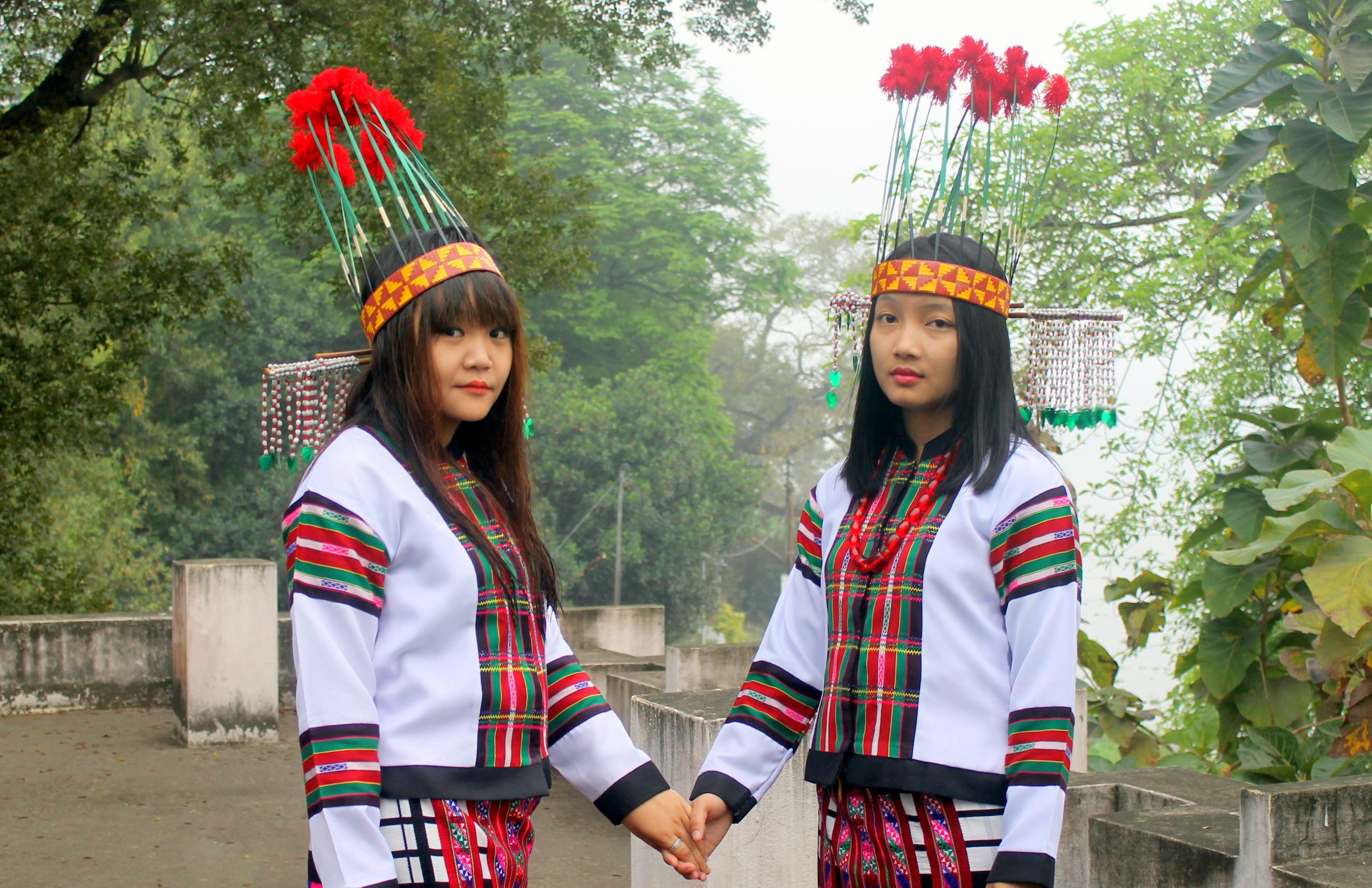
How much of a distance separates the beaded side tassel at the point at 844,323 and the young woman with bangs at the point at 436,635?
0.61 metres

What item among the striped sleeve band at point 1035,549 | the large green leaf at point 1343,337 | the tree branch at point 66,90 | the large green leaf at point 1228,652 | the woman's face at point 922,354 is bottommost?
the large green leaf at point 1228,652

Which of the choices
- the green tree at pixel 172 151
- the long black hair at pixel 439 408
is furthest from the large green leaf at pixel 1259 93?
the green tree at pixel 172 151

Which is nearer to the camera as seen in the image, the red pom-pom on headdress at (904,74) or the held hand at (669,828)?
the held hand at (669,828)

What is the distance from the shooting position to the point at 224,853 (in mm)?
5504

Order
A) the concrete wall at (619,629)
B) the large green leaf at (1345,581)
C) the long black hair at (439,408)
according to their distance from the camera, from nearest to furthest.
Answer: the long black hair at (439,408), the large green leaf at (1345,581), the concrete wall at (619,629)

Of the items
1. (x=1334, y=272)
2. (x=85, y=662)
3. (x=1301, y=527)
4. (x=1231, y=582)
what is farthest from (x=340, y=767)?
(x=85, y=662)

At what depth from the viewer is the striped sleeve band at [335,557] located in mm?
1796

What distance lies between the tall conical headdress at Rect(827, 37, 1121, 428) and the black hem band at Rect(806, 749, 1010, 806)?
68 cm

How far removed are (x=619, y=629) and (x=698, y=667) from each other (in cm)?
348

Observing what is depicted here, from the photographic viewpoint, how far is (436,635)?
1859 millimetres

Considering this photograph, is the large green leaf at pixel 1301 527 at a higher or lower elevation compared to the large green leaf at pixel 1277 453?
lower

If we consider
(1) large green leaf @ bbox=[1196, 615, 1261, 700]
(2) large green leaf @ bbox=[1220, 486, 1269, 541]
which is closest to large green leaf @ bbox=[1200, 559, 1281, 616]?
(2) large green leaf @ bbox=[1220, 486, 1269, 541]

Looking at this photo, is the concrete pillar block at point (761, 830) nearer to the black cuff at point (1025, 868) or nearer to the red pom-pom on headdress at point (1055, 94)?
the black cuff at point (1025, 868)

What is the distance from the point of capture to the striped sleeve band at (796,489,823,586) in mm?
2195
